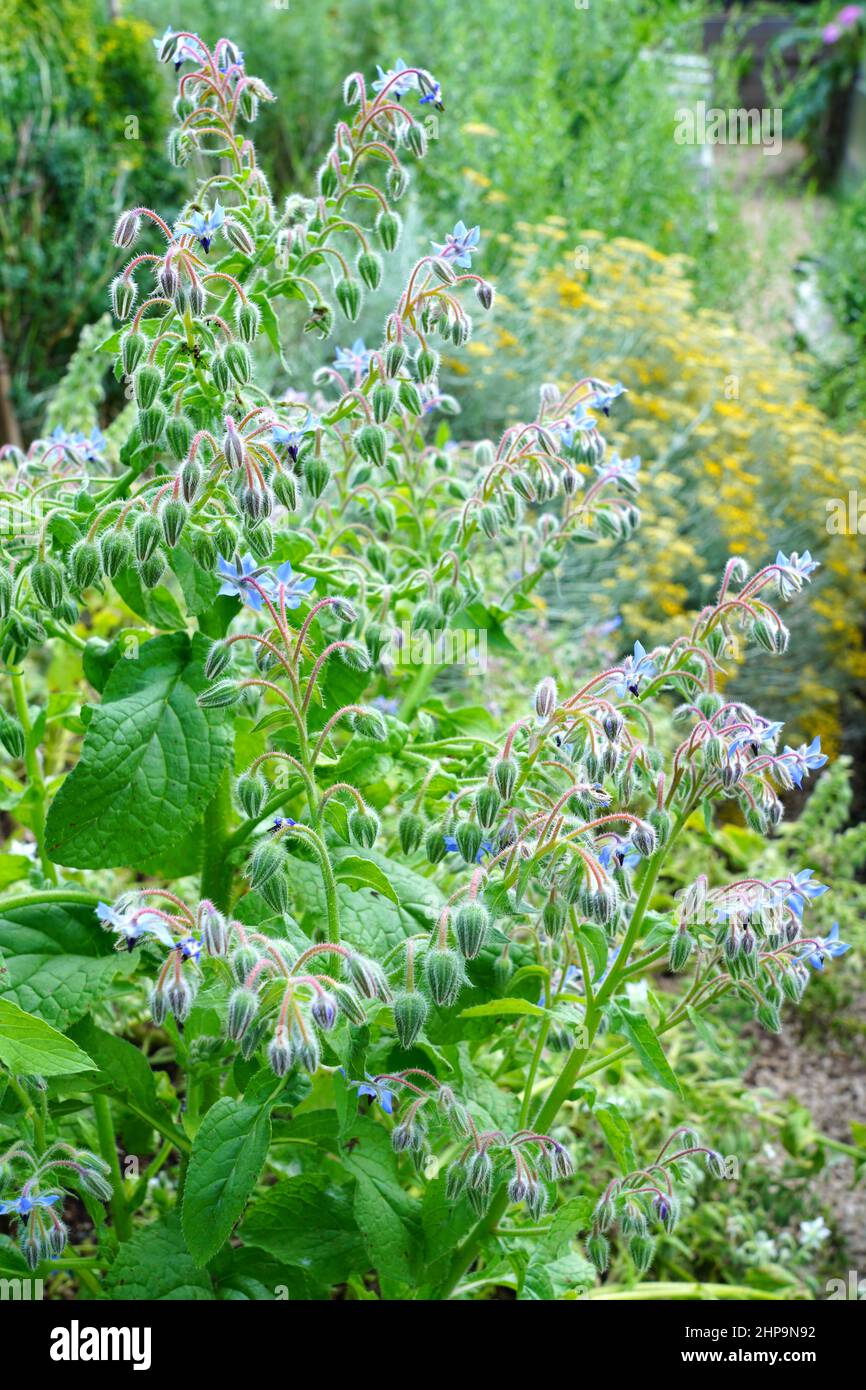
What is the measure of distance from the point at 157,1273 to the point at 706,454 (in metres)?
3.80

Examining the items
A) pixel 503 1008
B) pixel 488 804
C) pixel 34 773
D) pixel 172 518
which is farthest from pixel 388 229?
pixel 503 1008

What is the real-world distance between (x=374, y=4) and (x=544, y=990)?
7459 millimetres

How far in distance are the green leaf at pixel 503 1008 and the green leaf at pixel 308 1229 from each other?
1.05 feet

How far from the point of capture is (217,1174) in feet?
4.82

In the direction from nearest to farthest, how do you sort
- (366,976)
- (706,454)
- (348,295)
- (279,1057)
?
(279,1057) < (366,976) < (348,295) < (706,454)

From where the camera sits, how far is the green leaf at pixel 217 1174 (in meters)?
1.45

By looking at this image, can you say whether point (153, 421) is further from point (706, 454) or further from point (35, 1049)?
point (706, 454)

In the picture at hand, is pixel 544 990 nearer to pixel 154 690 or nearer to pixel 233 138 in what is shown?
pixel 154 690

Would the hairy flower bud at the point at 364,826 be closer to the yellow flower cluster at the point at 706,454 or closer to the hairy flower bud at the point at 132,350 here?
the hairy flower bud at the point at 132,350

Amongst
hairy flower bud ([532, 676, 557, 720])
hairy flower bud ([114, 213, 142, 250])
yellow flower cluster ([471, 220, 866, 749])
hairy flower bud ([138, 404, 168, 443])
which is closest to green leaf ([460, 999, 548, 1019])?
hairy flower bud ([532, 676, 557, 720])

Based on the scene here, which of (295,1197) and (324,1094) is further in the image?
(324,1094)

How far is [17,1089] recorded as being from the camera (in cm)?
157

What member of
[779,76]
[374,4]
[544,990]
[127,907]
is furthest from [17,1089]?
[779,76]

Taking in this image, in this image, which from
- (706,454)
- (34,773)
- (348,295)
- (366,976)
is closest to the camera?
(366,976)
